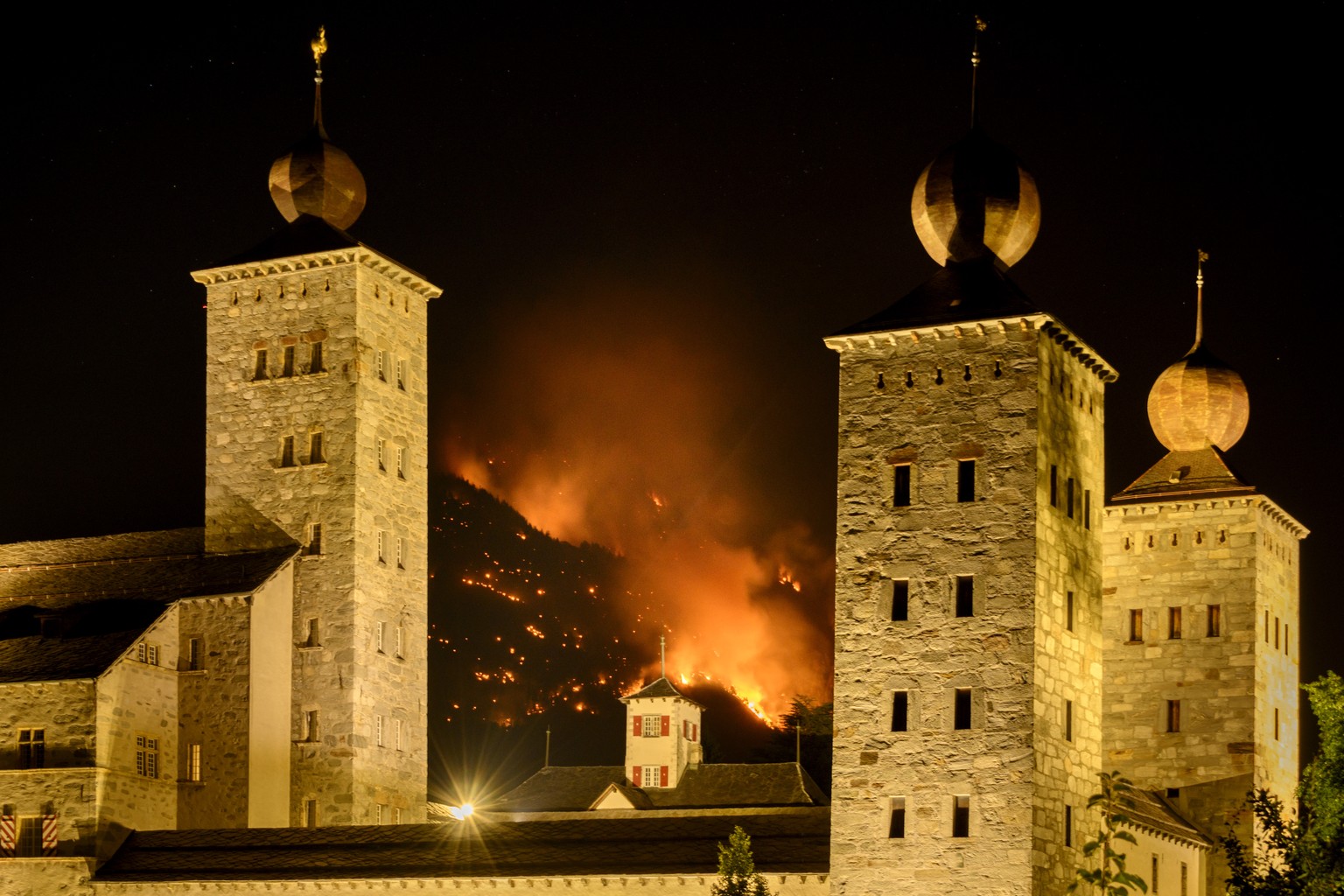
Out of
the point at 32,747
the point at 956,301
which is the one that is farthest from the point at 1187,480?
the point at 32,747

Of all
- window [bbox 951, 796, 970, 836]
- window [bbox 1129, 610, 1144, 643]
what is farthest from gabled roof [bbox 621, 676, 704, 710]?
window [bbox 951, 796, 970, 836]

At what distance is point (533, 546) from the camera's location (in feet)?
405

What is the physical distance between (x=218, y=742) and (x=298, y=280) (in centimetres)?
1054

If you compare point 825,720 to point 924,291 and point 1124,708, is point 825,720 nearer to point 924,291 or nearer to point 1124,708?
point 1124,708

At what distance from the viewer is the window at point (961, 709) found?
37.9 m

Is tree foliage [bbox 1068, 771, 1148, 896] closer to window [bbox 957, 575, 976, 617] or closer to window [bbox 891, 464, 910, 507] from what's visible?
window [bbox 957, 575, 976, 617]

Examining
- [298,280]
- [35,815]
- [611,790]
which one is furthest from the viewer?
[611,790]

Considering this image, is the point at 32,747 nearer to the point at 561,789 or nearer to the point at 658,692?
the point at 561,789

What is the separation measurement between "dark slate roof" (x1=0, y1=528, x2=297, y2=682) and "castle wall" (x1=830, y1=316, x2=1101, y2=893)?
15.2 metres

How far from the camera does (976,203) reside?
42438 mm

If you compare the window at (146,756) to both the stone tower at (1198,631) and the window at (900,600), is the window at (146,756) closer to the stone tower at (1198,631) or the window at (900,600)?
the window at (900,600)

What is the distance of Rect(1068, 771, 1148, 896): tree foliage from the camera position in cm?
3647

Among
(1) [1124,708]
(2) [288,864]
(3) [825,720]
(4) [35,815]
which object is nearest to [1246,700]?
(1) [1124,708]

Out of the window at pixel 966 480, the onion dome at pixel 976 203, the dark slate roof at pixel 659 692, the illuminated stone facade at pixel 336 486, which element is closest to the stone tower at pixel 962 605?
the window at pixel 966 480
